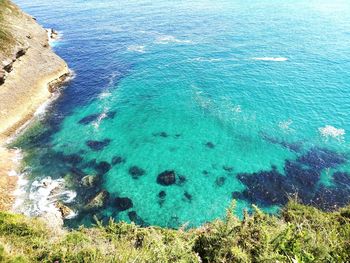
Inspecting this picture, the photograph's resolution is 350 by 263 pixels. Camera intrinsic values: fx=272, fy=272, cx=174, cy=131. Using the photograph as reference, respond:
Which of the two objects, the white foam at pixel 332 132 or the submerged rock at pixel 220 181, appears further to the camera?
the white foam at pixel 332 132

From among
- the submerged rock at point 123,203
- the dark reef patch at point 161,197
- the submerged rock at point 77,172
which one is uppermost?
the submerged rock at point 77,172

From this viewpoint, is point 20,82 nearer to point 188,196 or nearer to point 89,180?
point 89,180

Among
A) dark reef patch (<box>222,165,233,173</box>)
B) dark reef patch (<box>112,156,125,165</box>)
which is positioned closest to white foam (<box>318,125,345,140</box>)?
dark reef patch (<box>222,165,233,173</box>)

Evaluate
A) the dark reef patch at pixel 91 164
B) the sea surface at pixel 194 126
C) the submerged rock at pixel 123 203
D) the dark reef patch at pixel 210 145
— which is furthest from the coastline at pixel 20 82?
the dark reef patch at pixel 210 145

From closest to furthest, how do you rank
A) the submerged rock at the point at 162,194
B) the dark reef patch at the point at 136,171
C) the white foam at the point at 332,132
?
the submerged rock at the point at 162,194
the dark reef patch at the point at 136,171
the white foam at the point at 332,132

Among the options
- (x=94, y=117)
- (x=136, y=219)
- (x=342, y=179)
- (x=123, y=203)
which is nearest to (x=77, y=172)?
(x=123, y=203)

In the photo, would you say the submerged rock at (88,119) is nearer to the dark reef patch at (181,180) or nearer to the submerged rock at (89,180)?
the submerged rock at (89,180)

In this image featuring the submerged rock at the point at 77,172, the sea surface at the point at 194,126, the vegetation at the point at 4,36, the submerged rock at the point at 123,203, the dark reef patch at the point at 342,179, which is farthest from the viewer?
the vegetation at the point at 4,36
